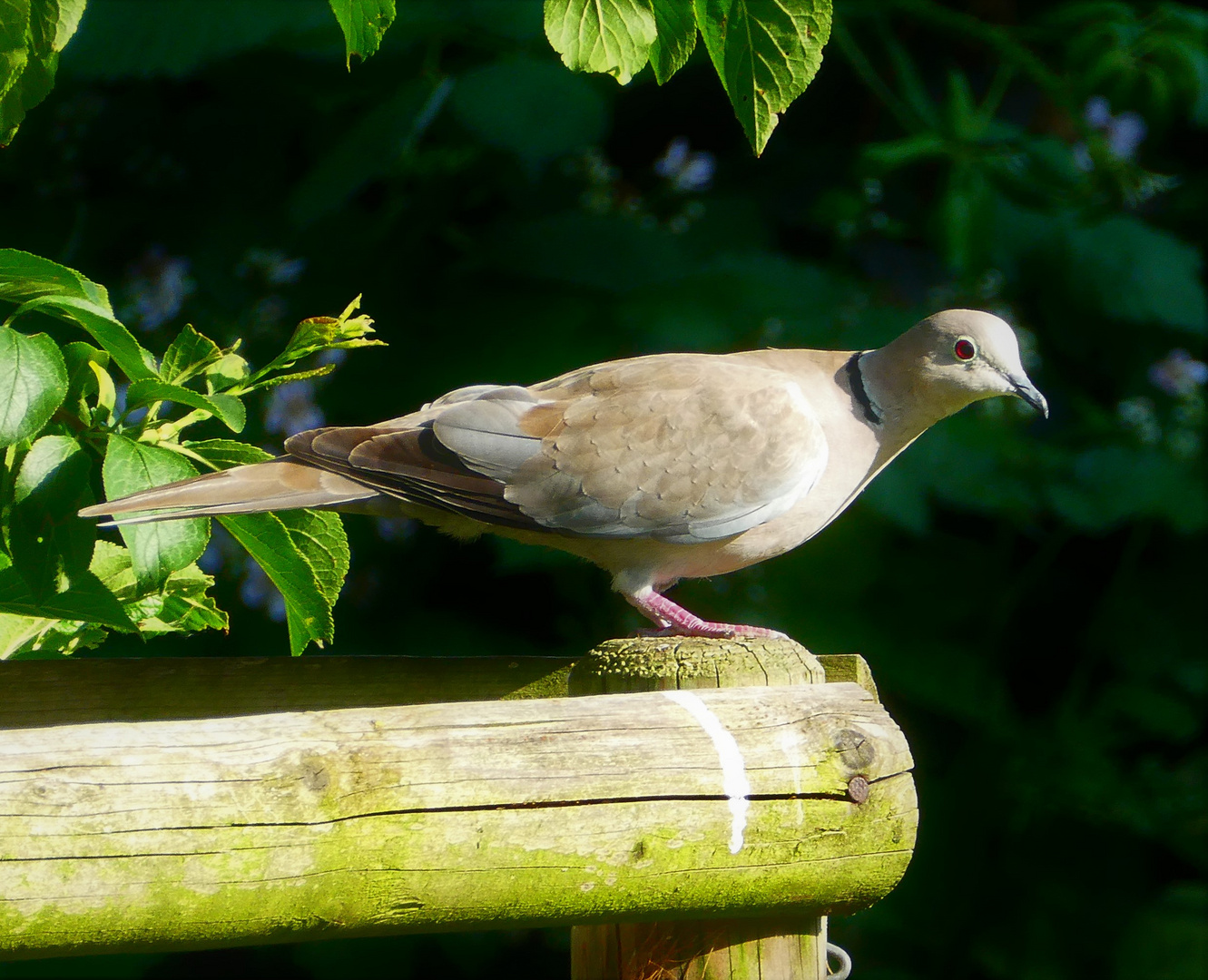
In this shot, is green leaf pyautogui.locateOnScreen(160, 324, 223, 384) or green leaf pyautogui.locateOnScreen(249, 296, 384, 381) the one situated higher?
green leaf pyautogui.locateOnScreen(249, 296, 384, 381)

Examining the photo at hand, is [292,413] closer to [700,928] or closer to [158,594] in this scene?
[158,594]

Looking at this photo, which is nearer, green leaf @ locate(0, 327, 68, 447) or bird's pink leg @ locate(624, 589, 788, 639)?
green leaf @ locate(0, 327, 68, 447)

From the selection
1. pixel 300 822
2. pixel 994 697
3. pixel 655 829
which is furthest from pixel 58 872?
pixel 994 697

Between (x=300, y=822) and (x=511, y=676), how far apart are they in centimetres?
56

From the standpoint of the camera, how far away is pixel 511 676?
1.59 m

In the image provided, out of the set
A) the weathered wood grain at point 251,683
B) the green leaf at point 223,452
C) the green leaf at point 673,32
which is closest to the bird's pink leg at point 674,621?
the weathered wood grain at point 251,683

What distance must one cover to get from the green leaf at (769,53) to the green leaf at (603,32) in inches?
3.0

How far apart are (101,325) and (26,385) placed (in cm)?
9

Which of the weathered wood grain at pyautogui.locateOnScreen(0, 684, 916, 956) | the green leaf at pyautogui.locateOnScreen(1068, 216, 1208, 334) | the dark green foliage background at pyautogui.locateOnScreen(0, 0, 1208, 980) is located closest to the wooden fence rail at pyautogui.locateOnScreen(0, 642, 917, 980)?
the weathered wood grain at pyautogui.locateOnScreen(0, 684, 916, 956)

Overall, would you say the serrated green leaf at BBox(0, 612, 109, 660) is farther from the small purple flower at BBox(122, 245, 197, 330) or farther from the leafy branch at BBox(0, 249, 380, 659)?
the small purple flower at BBox(122, 245, 197, 330)

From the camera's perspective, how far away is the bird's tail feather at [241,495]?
4.08 ft

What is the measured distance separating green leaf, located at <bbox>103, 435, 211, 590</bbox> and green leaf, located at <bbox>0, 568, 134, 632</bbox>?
0.22ft

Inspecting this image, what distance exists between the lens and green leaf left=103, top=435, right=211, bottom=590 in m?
1.22

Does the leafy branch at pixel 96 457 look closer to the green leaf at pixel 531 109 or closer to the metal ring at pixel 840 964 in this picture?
the metal ring at pixel 840 964
